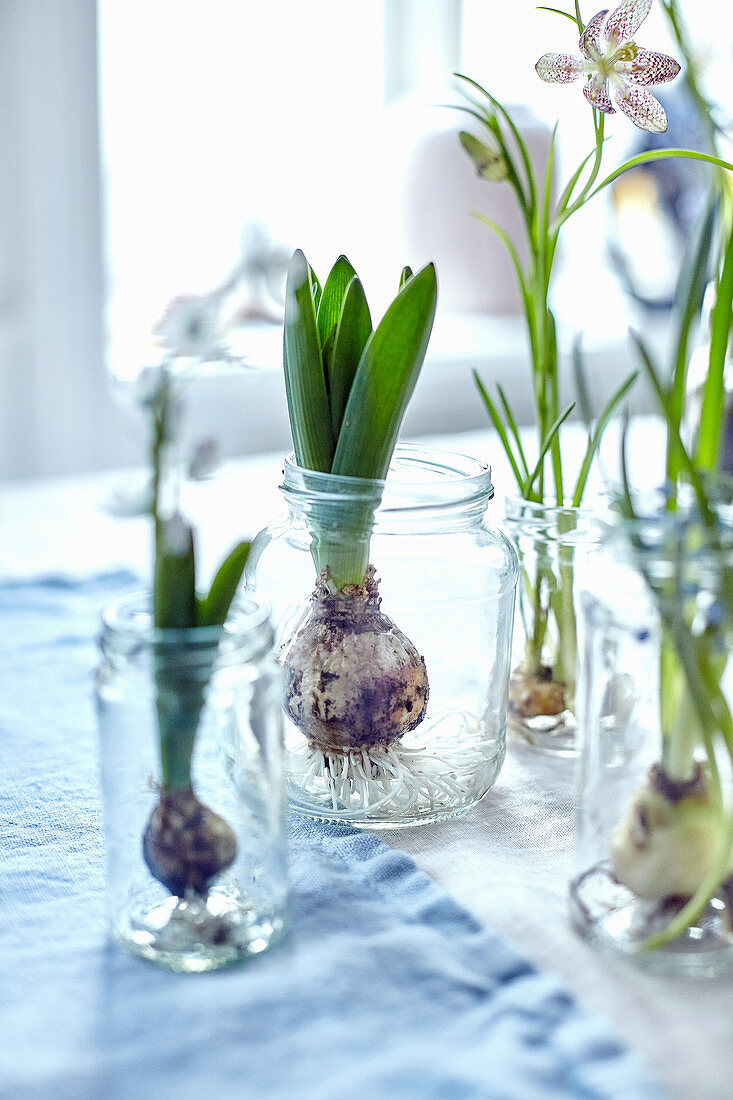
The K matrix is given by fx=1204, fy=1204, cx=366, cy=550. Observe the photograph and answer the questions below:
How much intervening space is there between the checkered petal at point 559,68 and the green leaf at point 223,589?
8.4 inches

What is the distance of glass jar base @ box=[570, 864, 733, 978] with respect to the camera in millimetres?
359

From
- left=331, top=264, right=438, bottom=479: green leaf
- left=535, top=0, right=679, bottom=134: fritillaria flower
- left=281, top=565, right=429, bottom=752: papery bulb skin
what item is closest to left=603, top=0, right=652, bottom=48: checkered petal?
left=535, top=0, right=679, bottom=134: fritillaria flower

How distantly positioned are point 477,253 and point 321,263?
0.45 meters

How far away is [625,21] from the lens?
417mm

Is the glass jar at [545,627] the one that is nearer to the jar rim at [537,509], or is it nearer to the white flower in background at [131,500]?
the jar rim at [537,509]

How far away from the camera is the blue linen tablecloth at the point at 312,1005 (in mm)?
320

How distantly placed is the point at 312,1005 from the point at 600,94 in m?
0.32

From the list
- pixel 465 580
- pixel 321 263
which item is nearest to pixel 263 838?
pixel 465 580

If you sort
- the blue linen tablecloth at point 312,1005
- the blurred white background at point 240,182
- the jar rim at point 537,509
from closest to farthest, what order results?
1. the blue linen tablecloth at point 312,1005
2. the jar rim at point 537,509
3. the blurred white background at point 240,182

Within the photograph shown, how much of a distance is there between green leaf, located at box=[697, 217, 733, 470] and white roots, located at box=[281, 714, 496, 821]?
0.17 meters

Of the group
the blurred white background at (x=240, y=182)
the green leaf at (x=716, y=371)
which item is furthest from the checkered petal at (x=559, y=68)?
the blurred white background at (x=240, y=182)

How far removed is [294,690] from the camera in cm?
45

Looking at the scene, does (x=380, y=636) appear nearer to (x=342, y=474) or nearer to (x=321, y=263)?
(x=342, y=474)

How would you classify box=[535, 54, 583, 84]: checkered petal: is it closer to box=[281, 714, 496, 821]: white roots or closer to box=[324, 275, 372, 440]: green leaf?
box=[324, 275, 372, 440]: green leaf
